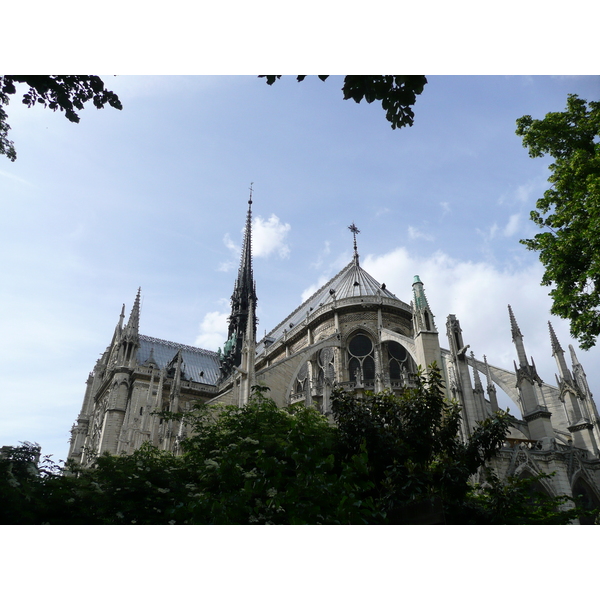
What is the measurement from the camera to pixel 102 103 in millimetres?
6777

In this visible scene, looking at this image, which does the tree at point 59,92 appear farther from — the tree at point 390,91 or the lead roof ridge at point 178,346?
the lead roof ridge at point 178,346

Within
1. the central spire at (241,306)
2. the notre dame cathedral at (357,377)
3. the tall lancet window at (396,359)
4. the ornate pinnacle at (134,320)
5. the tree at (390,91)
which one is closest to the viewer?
the tree at (390,91)

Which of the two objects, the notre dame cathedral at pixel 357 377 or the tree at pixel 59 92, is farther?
the notre dame cathedral at pixel 357 377

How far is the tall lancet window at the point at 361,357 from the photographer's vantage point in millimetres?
29219

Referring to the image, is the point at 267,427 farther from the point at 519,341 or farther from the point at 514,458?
the point at 519,341

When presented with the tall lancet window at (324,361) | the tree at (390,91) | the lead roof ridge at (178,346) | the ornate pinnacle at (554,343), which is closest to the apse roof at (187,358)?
the lead roof ridge at (178,346)

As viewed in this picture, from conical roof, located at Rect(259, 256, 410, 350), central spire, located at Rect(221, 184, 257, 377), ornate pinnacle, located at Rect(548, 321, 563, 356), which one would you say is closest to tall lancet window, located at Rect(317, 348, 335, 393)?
conical roof, located at Rect(259, 256, 410, 350)

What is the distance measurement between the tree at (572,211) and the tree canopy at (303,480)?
348 centimetres

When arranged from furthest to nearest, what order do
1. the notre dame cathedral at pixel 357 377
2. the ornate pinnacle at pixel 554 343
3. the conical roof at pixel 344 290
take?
the conical roof at pixel 344 290 < the ornate pinnacle at pixel 554 343 < the notre dame cathedral at pixel 357 377

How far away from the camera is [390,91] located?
599 cm

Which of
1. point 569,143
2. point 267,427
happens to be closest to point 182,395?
point 267,427

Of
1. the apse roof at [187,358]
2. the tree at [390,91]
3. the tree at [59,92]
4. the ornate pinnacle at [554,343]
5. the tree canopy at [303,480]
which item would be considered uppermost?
the apse roof at [187,358]

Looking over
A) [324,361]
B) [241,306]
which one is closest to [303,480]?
[324,361]

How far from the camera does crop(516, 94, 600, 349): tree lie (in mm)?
10273
